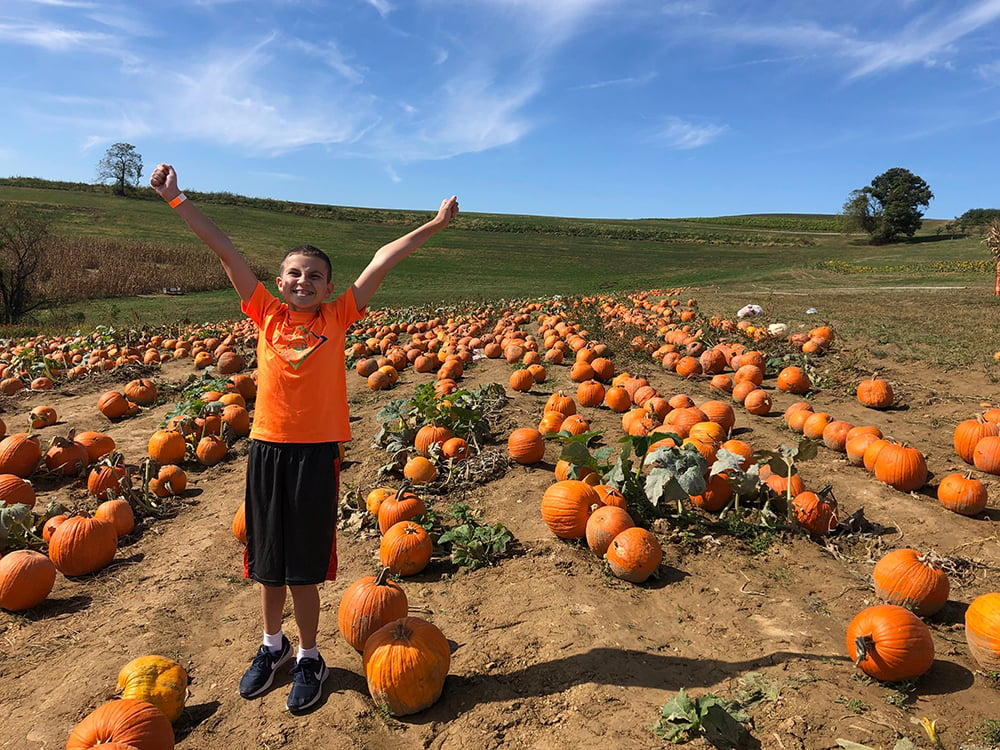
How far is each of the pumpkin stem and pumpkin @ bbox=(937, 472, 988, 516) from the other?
247cm

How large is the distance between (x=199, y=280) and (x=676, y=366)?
3200 centimetres

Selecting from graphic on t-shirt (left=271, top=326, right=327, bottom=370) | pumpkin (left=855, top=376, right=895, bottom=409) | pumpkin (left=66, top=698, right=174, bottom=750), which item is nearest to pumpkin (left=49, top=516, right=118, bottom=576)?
pumpkin (left=66, top=698, right=174, bottom=750)

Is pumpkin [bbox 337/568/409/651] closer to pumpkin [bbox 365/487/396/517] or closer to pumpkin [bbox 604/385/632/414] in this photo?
pumpkin [bbox 365/487/396/517]

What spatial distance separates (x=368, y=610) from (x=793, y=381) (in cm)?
690

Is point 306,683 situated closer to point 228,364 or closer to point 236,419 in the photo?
point 236,419

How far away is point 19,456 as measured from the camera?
21.1 ft

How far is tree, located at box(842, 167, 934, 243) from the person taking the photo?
223 feet

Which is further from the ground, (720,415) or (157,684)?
(720,415)

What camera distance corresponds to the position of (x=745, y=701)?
288cm

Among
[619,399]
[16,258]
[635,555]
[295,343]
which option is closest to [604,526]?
[635,555]

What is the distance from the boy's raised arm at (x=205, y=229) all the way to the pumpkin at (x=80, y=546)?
286 centimetres

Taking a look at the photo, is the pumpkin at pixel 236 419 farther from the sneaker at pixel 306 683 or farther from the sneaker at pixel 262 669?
the sneaker at pixel 306 683

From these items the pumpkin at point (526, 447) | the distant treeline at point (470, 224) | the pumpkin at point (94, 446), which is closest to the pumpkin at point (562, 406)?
the pumpkin at point (526, 447)

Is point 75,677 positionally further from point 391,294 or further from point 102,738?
point 391,294
